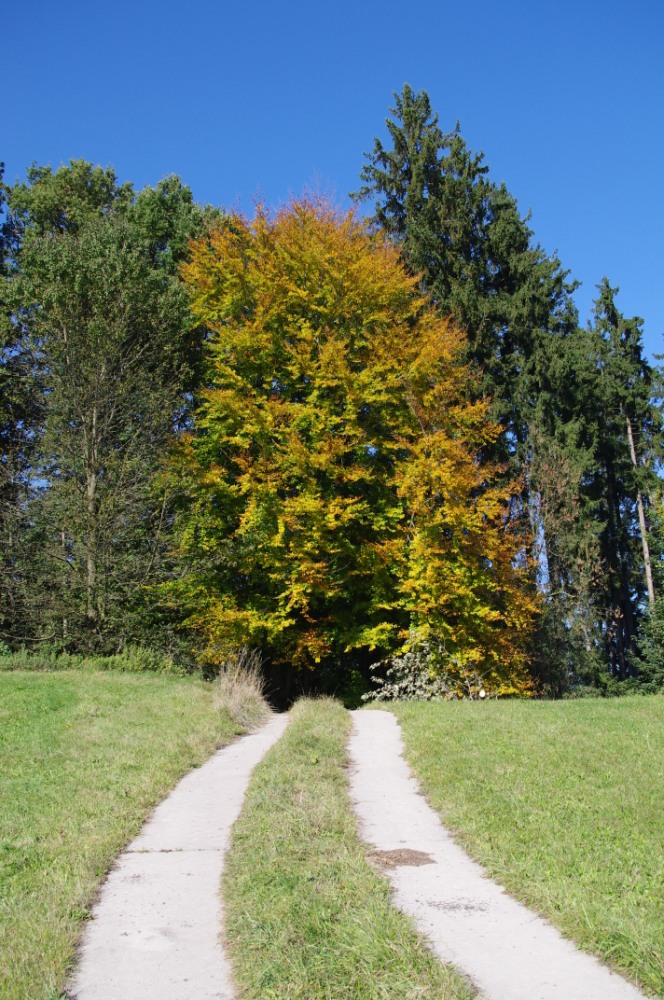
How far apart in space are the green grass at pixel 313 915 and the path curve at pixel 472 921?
187 millimetres

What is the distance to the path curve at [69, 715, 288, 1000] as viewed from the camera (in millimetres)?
3549

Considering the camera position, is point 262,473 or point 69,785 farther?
point 262,473

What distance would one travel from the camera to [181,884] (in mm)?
4840

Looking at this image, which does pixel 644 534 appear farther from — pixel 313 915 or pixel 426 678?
pixel 313 915

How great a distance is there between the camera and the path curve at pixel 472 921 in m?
3.38

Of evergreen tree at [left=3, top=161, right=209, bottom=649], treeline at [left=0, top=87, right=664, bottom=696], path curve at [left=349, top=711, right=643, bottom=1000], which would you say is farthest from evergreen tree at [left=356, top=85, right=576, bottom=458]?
path curve at [left=349, top=711, right=643, bottom=1000]

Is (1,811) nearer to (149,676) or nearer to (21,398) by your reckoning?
(149,676)

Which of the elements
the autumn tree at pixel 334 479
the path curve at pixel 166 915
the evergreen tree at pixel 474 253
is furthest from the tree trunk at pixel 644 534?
the path curve at pixel 166 915

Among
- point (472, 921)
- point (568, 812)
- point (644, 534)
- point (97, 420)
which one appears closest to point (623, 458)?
point (644, 534)

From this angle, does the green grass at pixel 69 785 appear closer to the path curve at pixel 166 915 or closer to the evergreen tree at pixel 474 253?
the path curve at pixel 166 915

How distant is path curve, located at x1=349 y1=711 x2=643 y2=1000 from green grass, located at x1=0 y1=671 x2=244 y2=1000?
1.90 meters

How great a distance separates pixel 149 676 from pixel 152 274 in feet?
37.2

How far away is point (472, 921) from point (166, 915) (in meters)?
1.76

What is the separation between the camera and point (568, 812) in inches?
234
